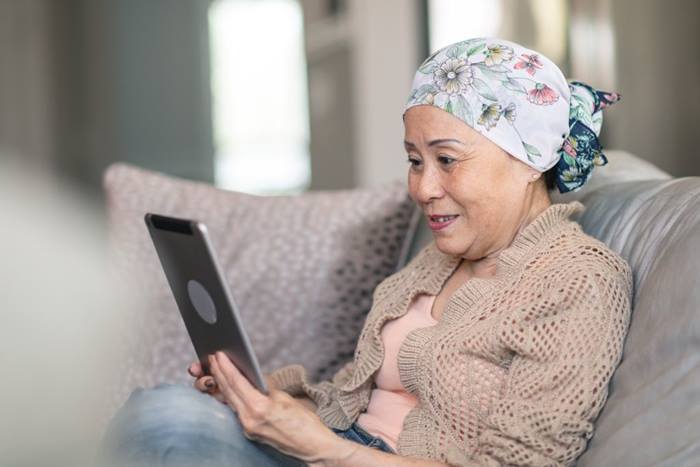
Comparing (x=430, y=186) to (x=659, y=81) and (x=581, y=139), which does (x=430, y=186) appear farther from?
(x=659, y=81)

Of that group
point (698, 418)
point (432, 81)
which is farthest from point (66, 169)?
point (698, 418)

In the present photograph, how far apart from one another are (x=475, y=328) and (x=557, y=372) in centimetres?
17

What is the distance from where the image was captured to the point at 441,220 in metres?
1.67

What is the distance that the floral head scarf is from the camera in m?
1.58

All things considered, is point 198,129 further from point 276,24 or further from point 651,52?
point 651,52

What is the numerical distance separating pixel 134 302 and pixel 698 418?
1321mm

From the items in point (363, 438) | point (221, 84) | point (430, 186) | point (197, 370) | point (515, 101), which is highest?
point (515, 101)

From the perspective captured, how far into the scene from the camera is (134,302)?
2.26 metres

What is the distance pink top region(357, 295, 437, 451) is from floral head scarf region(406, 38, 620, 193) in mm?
321

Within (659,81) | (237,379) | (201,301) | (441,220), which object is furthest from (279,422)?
(659,81)

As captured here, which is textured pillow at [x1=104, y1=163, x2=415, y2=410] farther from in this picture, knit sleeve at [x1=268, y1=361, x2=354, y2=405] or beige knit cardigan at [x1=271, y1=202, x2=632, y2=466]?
beige knit cardigan at [x1=271, y1=202, x2=632, y2=466]

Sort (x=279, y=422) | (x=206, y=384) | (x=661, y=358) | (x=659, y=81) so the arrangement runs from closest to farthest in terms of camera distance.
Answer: (x=661, y=358) → (x=279, y=422) → (x=206, y=384) → (x=659, y=81)

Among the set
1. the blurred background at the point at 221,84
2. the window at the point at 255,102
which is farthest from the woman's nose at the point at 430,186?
the window at the point at 255,102

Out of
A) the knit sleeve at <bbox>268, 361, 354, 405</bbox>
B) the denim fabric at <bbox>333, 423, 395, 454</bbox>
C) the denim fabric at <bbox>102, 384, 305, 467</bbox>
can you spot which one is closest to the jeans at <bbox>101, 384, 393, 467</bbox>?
the denim fabric at <bbox>102, 384, 305, 467</bbox>
